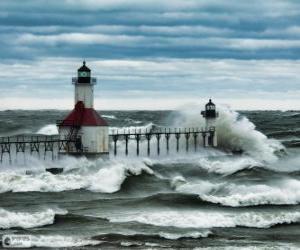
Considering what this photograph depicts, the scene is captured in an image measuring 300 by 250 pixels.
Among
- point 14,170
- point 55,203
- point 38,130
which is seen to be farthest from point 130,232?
point 38,130

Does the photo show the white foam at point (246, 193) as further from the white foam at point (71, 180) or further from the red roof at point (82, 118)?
the red roof at point (82, 118)

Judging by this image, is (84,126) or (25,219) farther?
(84,126)

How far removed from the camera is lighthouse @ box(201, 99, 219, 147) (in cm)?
6419

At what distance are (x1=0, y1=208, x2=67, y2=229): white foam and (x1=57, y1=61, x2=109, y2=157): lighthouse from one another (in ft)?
67.3

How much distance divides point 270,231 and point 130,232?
4.82 metres

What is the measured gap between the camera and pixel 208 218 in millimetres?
28594

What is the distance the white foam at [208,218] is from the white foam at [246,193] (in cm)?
259

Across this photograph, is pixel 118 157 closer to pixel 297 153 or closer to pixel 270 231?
pixel 297 153

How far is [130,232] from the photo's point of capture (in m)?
25.9

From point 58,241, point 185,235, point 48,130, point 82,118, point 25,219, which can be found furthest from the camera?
point 48,130

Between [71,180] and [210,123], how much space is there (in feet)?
87.3

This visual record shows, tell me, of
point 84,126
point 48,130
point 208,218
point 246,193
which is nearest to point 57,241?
point 208,218

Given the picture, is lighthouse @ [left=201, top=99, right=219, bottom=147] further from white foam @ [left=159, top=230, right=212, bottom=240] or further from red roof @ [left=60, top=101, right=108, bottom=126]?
white foam @ [left=159, top=230, right=212, bottom=240]

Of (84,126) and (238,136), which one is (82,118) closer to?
(84,126)
